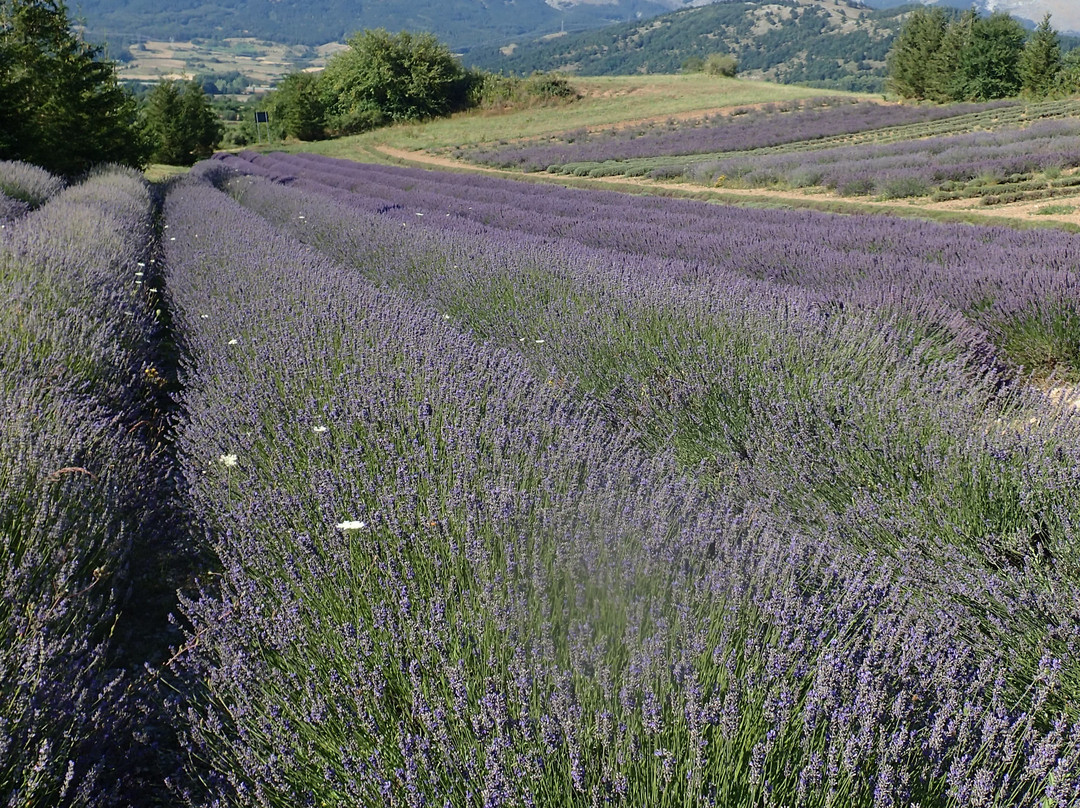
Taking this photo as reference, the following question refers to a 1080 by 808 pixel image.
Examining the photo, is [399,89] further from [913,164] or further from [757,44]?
[757,44]

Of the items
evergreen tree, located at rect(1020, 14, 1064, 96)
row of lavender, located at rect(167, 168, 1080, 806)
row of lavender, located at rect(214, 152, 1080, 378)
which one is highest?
evergreen tree, located at rect(1020, 14, 1064, 96)

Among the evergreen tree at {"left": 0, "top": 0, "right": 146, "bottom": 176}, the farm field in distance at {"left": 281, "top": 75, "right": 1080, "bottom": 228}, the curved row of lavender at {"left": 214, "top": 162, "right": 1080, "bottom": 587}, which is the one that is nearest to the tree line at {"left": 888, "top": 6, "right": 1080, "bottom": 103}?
the farm field in distance at {"left": 281, "top": 75, "right": 1080, "bottom": 228}

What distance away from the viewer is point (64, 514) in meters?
1.95

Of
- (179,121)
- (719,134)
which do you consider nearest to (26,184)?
(719,134)

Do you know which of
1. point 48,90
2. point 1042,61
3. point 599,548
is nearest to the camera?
point 599,548

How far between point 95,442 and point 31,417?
0.75ft

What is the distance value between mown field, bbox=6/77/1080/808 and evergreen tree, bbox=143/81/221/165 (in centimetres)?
2874

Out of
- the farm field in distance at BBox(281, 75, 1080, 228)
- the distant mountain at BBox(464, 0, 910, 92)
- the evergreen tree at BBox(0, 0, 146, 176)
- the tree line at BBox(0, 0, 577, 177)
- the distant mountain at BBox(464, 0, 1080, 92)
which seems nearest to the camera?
the farm field in distance at BBox(281, 75, 1080, 228)

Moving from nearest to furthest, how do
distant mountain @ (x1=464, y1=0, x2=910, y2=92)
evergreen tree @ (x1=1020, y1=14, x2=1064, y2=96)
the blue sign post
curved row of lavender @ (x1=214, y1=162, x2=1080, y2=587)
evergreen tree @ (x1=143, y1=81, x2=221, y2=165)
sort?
curved row of lavender @ (x1=214, y1=162, x2=1080, y2=587) → evergreen tree @ (x1=143, y1=81, x2=221, y2=165) → evergreen tree @ (x1=1020, y1=14, x2=1064, y2=96) → the blue sign post → distant mountain @ (x1=464, y1=0, x2=910, y2=92)

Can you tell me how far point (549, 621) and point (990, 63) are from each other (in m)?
41.2

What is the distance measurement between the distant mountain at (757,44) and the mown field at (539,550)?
114 m

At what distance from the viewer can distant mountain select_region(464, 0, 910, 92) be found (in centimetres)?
12669

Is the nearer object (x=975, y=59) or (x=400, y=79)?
(x=975, y=59)

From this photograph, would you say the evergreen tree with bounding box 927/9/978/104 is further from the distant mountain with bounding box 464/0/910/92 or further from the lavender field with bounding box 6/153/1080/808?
the distant mountain with bounding box 464/0/910/92
